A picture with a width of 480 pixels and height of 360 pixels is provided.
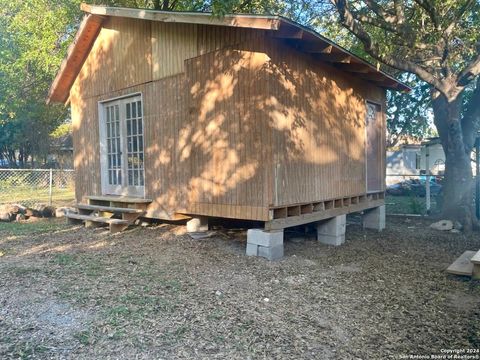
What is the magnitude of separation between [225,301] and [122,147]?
5.34 metres

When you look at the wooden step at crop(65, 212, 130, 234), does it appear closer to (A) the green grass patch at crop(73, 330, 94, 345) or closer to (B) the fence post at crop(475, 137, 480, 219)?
(A) the green grass patch at crop(73, 330, 94, 345)

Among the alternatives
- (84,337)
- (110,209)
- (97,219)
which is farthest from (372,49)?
(84,337)

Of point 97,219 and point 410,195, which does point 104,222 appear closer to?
point 97,219

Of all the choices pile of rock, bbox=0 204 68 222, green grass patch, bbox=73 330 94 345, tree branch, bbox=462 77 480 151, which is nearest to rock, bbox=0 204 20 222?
pile of rock, bbox=0 204 68 222

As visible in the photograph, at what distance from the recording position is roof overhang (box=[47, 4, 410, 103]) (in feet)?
17.4

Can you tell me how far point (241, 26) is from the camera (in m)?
5.37

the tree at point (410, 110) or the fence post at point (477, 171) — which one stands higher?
the tree at point (410, 110)

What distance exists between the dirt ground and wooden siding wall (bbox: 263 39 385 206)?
3.97ft

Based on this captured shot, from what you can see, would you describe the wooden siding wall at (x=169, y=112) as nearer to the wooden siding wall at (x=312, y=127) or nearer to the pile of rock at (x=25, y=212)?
the wooden siding wall at (x=312, y=127)

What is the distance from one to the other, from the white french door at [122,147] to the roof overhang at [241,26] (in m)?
1.57

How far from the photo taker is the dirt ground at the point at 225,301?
10.3 feet

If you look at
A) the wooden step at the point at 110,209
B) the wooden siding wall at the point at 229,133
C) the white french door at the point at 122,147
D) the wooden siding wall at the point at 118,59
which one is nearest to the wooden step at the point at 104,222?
the wooden step at the point at 110,209

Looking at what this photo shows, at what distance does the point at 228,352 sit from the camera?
3051 millimetres

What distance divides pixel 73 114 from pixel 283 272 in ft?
24.7
